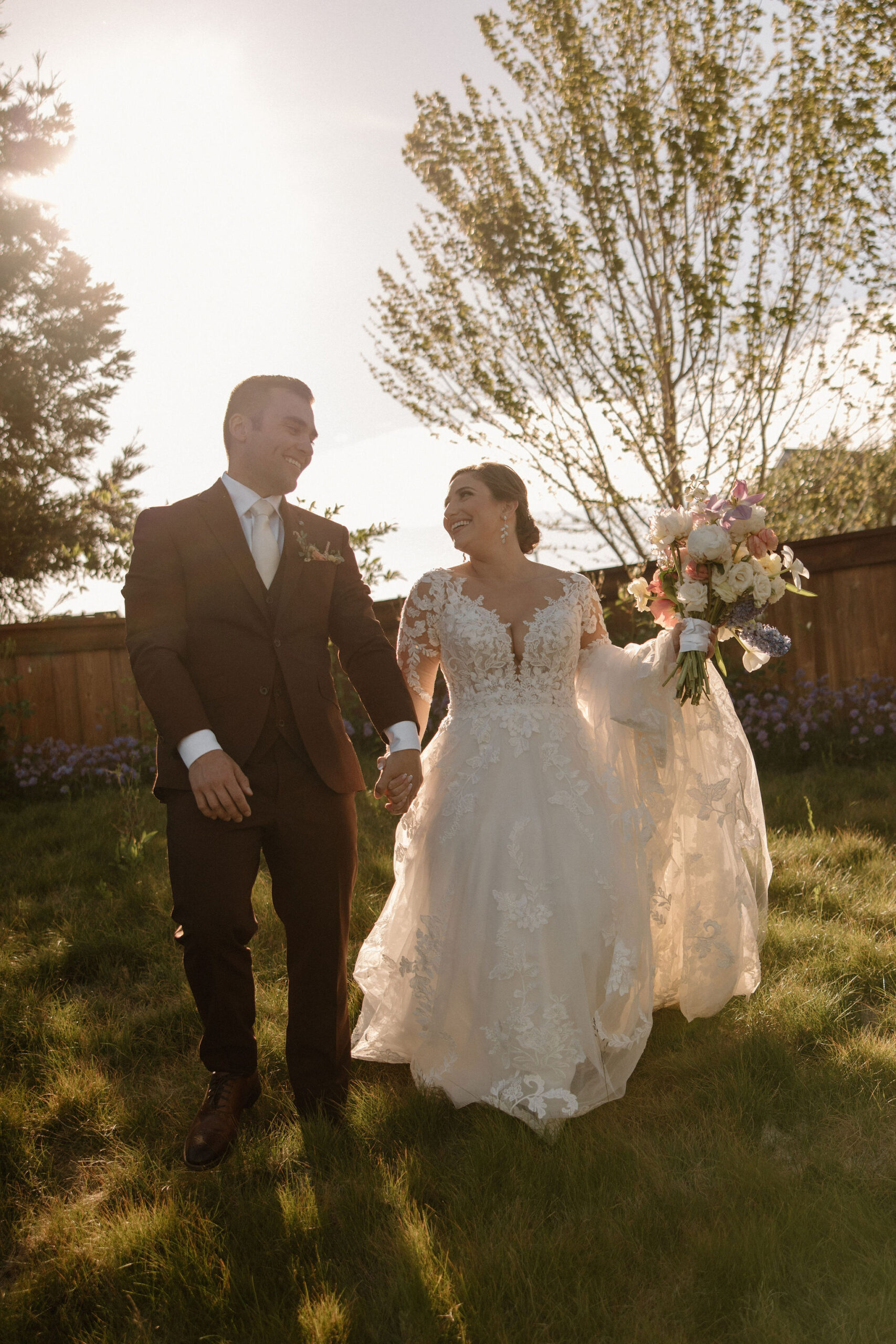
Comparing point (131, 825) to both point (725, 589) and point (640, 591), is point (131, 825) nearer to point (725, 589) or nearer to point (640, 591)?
point (640, 591)

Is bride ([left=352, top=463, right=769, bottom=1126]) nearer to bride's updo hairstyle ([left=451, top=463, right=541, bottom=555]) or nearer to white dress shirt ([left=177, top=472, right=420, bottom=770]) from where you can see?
bride's updo hairstyle ([left=451, top=463, right=541, bottom=555])

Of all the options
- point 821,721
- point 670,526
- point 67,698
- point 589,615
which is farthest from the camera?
point 67,698

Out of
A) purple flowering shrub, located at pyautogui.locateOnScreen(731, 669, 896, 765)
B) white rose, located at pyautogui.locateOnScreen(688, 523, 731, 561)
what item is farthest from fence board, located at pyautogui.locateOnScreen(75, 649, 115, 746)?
white rose, located at pyautogui.locateOnScreen(688, 523, 731, 561)

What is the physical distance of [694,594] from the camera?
338cm

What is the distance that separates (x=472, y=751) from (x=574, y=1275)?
5.59 feet

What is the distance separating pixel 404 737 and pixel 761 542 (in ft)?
4.67

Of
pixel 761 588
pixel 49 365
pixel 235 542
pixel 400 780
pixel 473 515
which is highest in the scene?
pixel 49 365

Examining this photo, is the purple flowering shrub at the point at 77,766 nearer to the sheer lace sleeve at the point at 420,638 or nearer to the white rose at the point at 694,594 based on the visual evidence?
the sheer lace sleeve at the point at 420,638

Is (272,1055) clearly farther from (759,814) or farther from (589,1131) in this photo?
(759,814)

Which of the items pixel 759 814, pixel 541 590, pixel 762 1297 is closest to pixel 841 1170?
pixel 762 1297

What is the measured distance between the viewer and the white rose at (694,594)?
338 cm

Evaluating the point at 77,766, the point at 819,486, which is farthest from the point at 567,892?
the point at 819,486

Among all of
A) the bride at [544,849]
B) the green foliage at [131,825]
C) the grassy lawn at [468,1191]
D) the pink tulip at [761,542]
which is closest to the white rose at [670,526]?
the pink tulip at [761,542]

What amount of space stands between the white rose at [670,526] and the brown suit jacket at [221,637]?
4.06 ft
